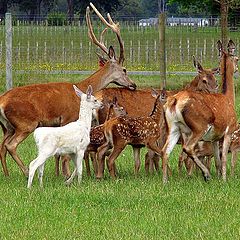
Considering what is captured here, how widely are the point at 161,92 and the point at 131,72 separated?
1502 centimetres

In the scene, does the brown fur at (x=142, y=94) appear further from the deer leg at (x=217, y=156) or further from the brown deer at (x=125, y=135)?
the deer leg at (x=217, y=156)

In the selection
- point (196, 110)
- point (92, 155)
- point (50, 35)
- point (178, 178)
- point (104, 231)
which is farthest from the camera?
point (50, 35)

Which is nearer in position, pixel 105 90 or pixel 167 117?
pixel 167 117

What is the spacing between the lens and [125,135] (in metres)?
11.6

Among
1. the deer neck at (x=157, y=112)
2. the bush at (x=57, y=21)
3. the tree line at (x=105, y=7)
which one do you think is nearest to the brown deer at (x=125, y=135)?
the deer neck at (x=157, y=112)

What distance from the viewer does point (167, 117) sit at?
36.8 feet

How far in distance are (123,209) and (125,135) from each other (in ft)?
8.24

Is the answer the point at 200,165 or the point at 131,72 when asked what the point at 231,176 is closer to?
the point at 200,165

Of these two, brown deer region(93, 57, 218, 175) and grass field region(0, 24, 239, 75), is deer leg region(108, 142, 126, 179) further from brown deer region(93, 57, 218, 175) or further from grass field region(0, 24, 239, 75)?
grass field region(0, 24, 239, 75)

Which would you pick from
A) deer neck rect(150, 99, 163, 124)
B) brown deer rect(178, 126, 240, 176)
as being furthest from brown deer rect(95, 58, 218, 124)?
brown deer rect(178, 126, 240, 176)

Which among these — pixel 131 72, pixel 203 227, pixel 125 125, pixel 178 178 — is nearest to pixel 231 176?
pixel 178 178

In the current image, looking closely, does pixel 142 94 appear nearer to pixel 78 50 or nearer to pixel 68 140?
pixel 68 140

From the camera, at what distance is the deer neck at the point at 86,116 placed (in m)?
11.3

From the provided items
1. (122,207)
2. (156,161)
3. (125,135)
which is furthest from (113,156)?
(122,207)
